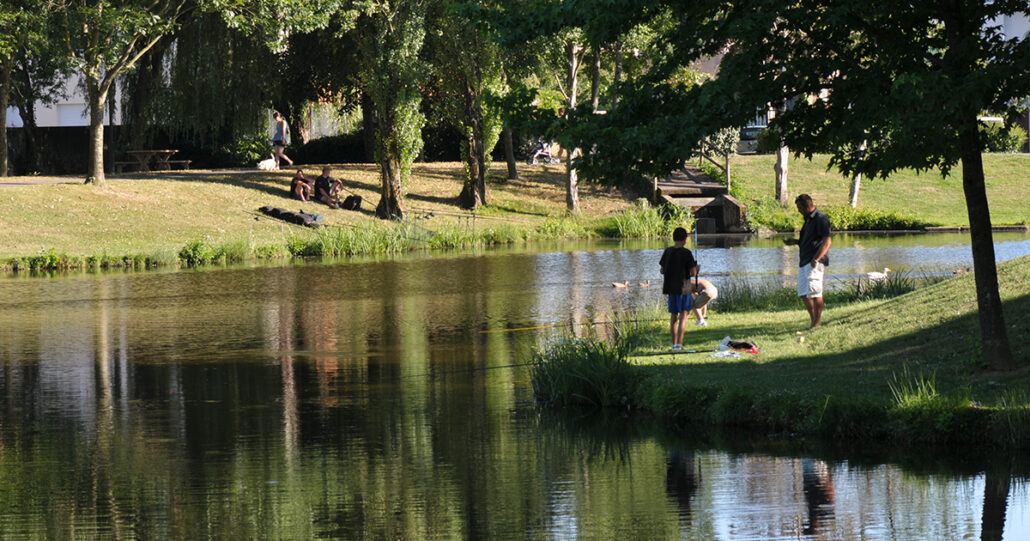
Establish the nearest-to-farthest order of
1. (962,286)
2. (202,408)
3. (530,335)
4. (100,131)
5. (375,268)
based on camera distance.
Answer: (202,408) < (962,286) < (530,335) < (375,268) < (100,131)

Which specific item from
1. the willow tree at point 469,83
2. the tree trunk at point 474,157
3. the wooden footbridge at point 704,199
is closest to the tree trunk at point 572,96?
the willow tree at point 469,83

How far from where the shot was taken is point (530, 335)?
23.0 meters

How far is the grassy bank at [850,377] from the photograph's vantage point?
12977 millimetres

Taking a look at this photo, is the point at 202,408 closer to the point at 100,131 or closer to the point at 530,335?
the point at 530,335

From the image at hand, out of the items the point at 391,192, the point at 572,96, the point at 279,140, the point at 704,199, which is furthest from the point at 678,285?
the point at 279,140

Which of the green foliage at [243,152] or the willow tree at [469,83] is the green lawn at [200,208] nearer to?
the willow tree at [469,83]

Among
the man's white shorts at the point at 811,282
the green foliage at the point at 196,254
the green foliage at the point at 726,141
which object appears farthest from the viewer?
the green foliage at the point at 726,141

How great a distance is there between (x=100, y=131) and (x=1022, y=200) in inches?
1464

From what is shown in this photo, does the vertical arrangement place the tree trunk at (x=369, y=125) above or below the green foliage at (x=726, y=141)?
above

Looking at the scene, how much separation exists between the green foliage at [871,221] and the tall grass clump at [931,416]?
39.2 meters

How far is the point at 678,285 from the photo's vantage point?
1839cm

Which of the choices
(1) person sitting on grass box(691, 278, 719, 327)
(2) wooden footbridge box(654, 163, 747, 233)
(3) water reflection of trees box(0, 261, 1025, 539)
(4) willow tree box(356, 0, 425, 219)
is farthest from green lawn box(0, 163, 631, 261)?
(1) person sitting on grass box(691, 278, 719, 327)

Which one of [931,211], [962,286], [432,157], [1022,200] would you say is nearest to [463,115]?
[432,157]

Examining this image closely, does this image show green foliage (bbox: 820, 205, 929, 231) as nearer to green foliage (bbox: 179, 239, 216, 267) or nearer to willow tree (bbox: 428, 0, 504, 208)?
willow tree (bbox: 428, 0, 504, 208)
